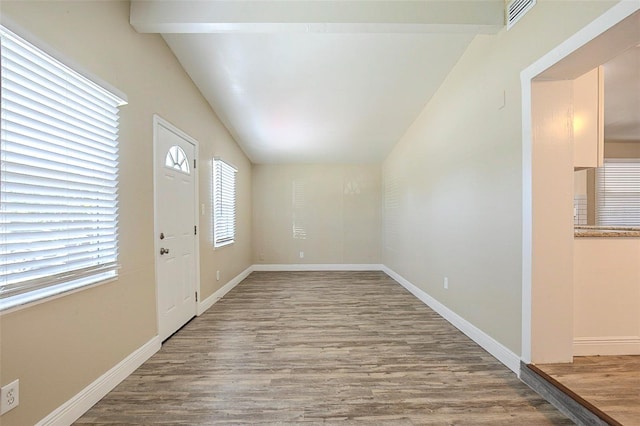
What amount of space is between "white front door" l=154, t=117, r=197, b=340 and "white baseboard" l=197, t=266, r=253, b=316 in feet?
→ 0.62

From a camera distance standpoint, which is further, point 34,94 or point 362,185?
point 362,185

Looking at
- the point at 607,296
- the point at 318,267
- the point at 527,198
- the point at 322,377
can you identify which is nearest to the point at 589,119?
the point at 527,198

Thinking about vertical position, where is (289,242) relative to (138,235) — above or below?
below

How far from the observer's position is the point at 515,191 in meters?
2.14

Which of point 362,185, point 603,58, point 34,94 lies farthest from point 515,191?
point 362,185

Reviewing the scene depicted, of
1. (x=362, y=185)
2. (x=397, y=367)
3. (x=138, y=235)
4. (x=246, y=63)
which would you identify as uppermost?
(x=246, y=63)

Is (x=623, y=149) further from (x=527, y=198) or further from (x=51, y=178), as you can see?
(x=51, y=178)

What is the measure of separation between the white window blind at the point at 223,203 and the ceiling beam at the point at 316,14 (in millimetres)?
2060

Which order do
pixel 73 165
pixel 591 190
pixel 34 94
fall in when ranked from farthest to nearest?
pixel 591 190
pixel 73 165
pixel 34 94

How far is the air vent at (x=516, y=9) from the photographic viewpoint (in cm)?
198

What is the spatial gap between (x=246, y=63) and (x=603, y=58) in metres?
2.87

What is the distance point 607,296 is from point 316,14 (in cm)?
306

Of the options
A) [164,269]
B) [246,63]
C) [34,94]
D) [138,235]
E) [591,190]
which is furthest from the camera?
[591,190]

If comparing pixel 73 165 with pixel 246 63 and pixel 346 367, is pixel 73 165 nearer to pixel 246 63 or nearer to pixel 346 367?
pixel 246 63
